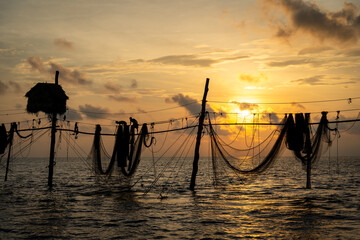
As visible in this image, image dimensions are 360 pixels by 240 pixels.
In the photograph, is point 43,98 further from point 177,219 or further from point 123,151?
point 177,219

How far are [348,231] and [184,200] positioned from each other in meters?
13.3

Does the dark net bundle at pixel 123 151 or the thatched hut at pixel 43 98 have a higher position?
the thatched hut at pixel 43 98

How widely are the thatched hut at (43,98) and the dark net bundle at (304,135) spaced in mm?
17733

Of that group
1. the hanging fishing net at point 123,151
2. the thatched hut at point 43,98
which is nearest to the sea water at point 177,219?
the hanging fishing net at point 123,151

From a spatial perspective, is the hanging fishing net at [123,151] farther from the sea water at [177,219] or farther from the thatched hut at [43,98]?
the thatched hut at [43,98]

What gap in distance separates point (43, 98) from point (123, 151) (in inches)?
312

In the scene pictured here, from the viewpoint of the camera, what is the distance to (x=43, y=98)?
1077 inches

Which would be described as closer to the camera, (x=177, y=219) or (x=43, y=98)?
(x=177, y=219)

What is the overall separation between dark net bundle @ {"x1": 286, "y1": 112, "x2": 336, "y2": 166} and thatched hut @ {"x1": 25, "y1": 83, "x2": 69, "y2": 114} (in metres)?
17.7

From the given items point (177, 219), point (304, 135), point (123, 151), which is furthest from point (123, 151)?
point (304, 135)

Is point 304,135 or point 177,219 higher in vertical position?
point 304,135

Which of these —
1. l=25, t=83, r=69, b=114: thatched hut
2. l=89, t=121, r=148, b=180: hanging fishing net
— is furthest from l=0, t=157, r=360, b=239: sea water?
l=25, t=83, r=69, b=114: thatched hut

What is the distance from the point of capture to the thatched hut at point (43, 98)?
27312 mm

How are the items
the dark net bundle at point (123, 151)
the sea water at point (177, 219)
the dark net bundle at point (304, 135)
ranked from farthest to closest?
the dark net bundle at point (123, 151)
the dark net bundle at point (304, 135)
the sea water at point (177, 219)
